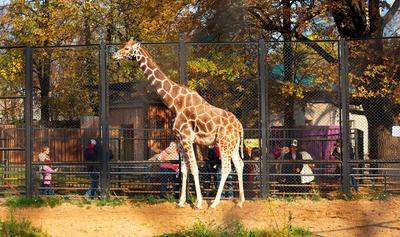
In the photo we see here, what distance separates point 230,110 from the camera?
17.0 meters

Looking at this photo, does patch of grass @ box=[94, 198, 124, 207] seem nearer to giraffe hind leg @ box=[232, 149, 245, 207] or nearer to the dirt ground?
the dirt ground

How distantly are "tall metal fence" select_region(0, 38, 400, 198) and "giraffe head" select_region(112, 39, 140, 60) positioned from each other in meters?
0.47

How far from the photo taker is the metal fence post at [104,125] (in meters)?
12.5

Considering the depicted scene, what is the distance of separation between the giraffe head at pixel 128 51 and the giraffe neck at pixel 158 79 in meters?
0.13

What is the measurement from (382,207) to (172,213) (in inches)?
147

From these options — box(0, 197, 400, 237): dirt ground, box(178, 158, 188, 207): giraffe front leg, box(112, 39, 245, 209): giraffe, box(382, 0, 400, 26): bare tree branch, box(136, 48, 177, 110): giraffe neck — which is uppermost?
box(382, 0, 400, 26): bare tree branch

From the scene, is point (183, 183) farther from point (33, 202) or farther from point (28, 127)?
point (28, 127)

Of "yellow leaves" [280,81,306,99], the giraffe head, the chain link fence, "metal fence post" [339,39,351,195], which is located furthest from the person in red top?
"yellow leaves" [280,81,306,99]

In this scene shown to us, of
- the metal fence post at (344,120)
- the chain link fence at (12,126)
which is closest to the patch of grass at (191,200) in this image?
the metal fence post at (344,120)

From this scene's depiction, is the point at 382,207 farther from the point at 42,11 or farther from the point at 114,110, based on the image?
the point at 42,11

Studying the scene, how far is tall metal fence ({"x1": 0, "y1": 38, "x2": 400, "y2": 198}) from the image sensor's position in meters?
12.6

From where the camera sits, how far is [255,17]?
733 inches

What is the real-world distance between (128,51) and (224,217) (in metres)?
3.98

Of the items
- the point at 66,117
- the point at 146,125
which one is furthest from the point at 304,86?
the point at 66,117
